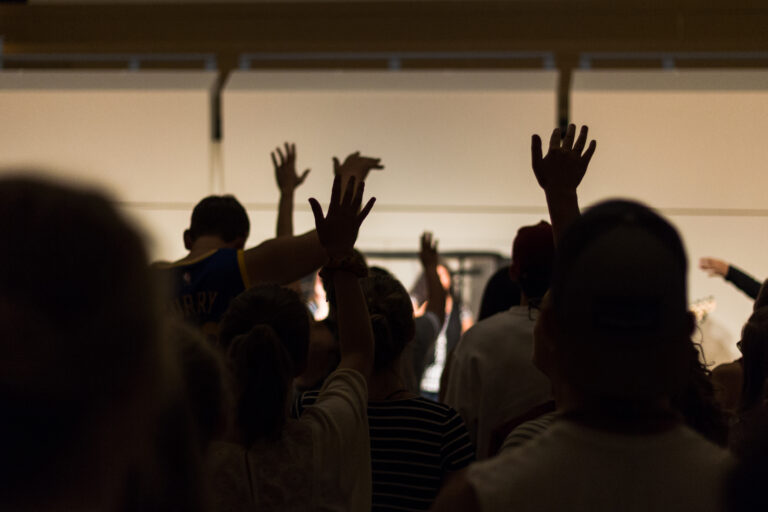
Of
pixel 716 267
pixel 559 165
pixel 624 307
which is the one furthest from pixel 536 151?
pixel 716 267

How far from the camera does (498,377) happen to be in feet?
7.15

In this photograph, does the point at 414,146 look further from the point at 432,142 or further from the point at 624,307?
the point at 624,307

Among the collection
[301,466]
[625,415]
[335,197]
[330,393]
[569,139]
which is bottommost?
[301,466]

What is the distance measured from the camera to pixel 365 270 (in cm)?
145

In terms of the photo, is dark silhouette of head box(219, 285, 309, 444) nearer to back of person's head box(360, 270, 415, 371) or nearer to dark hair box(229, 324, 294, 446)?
dark hair box(229, 324, 294, 446)

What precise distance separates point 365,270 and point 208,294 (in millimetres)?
882

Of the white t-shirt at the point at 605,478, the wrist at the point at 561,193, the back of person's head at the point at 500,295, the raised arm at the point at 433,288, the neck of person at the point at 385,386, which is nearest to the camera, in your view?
the white t-shirt at the point at 605,478

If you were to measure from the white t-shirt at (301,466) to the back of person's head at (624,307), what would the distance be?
555mm

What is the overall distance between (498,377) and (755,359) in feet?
2.22

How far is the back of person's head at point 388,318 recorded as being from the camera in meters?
1.81

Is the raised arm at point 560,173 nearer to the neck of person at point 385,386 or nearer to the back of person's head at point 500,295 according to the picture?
the neck of person at point 385,386

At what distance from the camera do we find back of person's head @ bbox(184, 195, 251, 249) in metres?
2.52

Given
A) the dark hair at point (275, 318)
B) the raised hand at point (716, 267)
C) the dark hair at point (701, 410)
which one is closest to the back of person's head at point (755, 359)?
the dark hair at point (701, 410)

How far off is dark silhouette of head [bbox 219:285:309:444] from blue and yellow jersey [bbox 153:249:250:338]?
70cm
